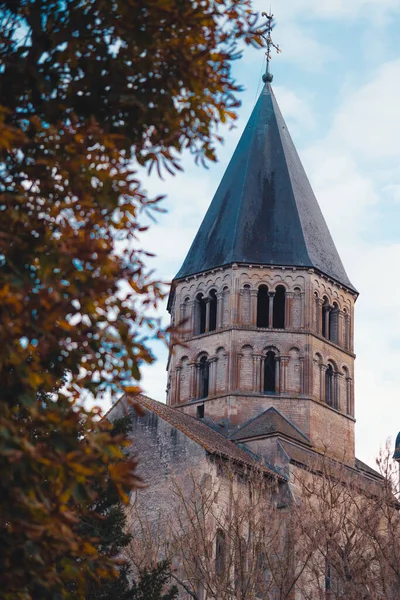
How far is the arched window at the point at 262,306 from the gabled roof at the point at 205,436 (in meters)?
4.92

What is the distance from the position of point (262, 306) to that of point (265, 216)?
3529mm

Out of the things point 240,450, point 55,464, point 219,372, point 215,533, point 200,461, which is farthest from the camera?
point 219,372

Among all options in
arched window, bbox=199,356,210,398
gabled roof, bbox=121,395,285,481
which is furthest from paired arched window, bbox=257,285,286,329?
gabled roof, bbox=121,395,285,481

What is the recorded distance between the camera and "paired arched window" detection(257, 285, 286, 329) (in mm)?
36656

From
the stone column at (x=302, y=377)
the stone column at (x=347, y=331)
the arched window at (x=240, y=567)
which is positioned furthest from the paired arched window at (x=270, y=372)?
the arched window at (x=240, y=567)

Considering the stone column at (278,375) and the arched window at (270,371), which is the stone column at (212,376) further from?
the stone column at (278,375)

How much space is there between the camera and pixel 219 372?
35.9 metres

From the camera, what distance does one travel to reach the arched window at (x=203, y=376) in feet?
120

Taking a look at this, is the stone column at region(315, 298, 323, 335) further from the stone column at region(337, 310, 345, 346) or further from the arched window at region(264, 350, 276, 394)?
the arched window at region(264, 350, 276, 394)

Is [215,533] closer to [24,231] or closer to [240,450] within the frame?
[240,450]

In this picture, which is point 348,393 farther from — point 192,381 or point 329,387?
point 192,381

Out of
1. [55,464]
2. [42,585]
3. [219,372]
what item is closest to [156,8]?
[55,464]

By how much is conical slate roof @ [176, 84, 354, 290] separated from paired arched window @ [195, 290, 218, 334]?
1.07 meters

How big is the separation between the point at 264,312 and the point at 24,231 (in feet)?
103
